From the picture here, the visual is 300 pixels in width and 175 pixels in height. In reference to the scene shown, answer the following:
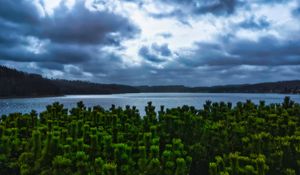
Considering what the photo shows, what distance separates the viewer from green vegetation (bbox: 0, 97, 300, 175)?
709 centimetres

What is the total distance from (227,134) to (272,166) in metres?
2.09

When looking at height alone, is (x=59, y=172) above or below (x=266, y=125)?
below

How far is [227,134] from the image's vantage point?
31.2ft

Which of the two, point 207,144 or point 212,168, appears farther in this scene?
point 207,144

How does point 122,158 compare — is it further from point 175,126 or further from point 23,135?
point 23,135

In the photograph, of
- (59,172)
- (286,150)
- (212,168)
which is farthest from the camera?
(286,150)

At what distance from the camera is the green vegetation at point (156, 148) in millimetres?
7086

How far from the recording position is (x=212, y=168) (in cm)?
663

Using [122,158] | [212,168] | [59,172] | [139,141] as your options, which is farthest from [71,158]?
[212,168]

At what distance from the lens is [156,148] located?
310 inches

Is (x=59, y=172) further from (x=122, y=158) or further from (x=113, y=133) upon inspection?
(x=113, y=133)

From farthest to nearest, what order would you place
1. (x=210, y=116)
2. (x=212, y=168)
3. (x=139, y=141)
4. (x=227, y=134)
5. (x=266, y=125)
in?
(x=210, y=116)
(x=266, y=125)
(x=227, y=134)
(x=139, y=141)
(x=212, y=168)

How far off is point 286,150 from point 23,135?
24.6ft

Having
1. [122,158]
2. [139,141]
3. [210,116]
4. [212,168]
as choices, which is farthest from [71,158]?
[210,116]
